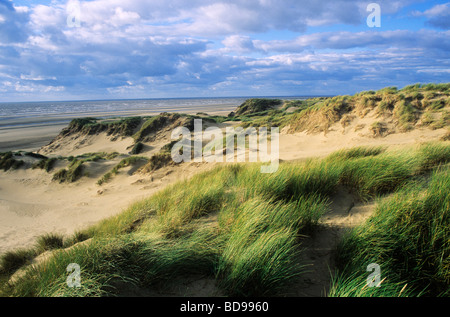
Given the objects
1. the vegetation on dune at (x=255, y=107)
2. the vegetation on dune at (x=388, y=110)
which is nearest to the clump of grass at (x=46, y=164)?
the vegetation on dune at (x=388, y=110)

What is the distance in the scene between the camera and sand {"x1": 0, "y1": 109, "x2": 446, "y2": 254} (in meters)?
7.16

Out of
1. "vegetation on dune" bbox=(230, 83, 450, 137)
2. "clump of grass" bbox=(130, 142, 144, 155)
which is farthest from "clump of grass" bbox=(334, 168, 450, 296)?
"clump of grass" bbox=(130, 142, 144, 155)

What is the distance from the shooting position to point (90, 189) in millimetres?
11000

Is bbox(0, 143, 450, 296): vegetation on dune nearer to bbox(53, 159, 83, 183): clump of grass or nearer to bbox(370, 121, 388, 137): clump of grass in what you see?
bbox(370, 121, 388, 137): clump of grass

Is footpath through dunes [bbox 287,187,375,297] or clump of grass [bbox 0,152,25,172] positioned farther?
clump of grass [bbox 0,152,25,172]

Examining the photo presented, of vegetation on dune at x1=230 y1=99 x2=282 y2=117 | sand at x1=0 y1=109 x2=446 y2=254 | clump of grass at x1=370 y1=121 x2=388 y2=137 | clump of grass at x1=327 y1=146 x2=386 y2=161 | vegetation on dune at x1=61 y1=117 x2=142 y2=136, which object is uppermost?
vegetation on dune at x1=230 y1=99 x2=282 y2=117

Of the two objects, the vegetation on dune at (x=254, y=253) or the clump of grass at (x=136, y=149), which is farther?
the clump of grass at (x=136, y=149)

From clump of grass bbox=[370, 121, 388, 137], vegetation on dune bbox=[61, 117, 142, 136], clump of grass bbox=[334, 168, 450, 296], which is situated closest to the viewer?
clump of grass bbox=[334, 168, 450, 296]

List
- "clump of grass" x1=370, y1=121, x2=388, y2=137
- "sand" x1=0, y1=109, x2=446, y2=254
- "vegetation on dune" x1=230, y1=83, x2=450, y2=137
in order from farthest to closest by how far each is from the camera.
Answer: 1. "clump of grass" x1=370, y1=121, x2=388, y2=137
2. "vegetation on dune" x1=230, y1=83, x2=450, y2=137
3. "sand" x1=0, y1=109, x2=446, y2=254

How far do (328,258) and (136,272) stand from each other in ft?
7.26

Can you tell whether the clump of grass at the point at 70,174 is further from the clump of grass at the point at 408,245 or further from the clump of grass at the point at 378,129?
the clump of grass at the point at 378,129

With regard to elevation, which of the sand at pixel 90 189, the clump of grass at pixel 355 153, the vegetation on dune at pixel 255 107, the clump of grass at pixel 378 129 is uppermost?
the vegetation on dune at pixel 255 107

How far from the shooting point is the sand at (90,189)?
716cm

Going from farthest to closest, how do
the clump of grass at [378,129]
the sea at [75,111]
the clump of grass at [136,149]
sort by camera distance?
the sea at [75,111] < the clump of grass at [136,149] < the clump of grass at [378,129]
